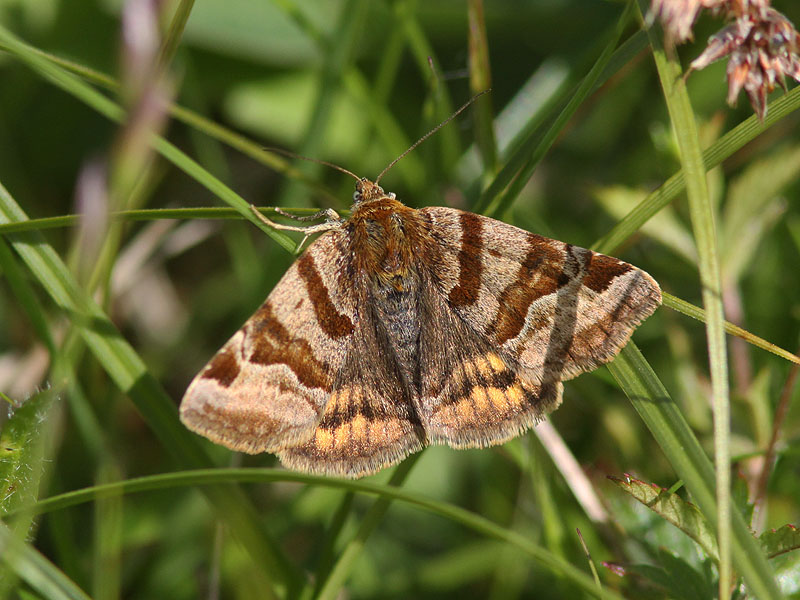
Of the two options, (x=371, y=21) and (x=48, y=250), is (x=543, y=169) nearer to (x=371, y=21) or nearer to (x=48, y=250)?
(x=371, y=21)

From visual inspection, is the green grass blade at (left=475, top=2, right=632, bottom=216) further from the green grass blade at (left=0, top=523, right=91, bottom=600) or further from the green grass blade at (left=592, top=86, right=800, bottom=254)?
the green grass blade at (left=0, top=523, right=91, bottom=600)

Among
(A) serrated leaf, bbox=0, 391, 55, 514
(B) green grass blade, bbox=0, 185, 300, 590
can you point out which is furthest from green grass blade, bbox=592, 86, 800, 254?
(A) serrated leaf, bbox=0, 391, 55, 514

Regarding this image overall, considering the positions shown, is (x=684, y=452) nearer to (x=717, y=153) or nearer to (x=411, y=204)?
(x=717, y=153)

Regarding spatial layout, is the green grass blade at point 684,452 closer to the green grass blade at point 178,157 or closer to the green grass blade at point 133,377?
the green grass blade at point 178,157

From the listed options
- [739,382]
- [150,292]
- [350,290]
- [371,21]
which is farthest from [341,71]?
[739,382]

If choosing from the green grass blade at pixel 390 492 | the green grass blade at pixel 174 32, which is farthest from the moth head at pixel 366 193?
the green grass blade at pixel 390 492
